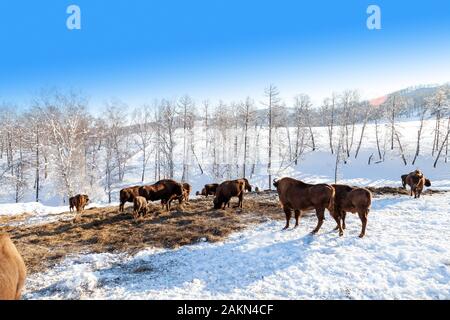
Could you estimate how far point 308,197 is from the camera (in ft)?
32.0

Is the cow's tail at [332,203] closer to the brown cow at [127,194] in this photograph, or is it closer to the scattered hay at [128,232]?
the scattered hay at [128,232]

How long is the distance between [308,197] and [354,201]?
4.76 ft

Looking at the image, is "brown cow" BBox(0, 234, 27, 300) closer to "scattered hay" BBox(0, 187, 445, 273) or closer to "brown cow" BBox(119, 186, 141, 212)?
"scattered hay" BBox(0, 187, 445, 273)

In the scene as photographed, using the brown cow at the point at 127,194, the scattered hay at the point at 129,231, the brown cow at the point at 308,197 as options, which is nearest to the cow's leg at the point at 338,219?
the brown cow at the point at 308,197

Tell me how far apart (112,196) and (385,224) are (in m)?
41.7

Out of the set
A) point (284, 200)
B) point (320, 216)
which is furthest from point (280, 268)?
point (284, 200)

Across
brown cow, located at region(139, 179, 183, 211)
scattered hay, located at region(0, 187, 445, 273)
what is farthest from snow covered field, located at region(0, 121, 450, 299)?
brown cow, located at region(139, 179, 183, 211)

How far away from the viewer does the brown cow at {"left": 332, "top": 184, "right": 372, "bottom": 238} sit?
9133 mm

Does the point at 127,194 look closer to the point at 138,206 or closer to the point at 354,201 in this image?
the point at 138,206

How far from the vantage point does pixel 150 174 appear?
5594cm

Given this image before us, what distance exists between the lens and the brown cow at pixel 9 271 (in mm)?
3615
